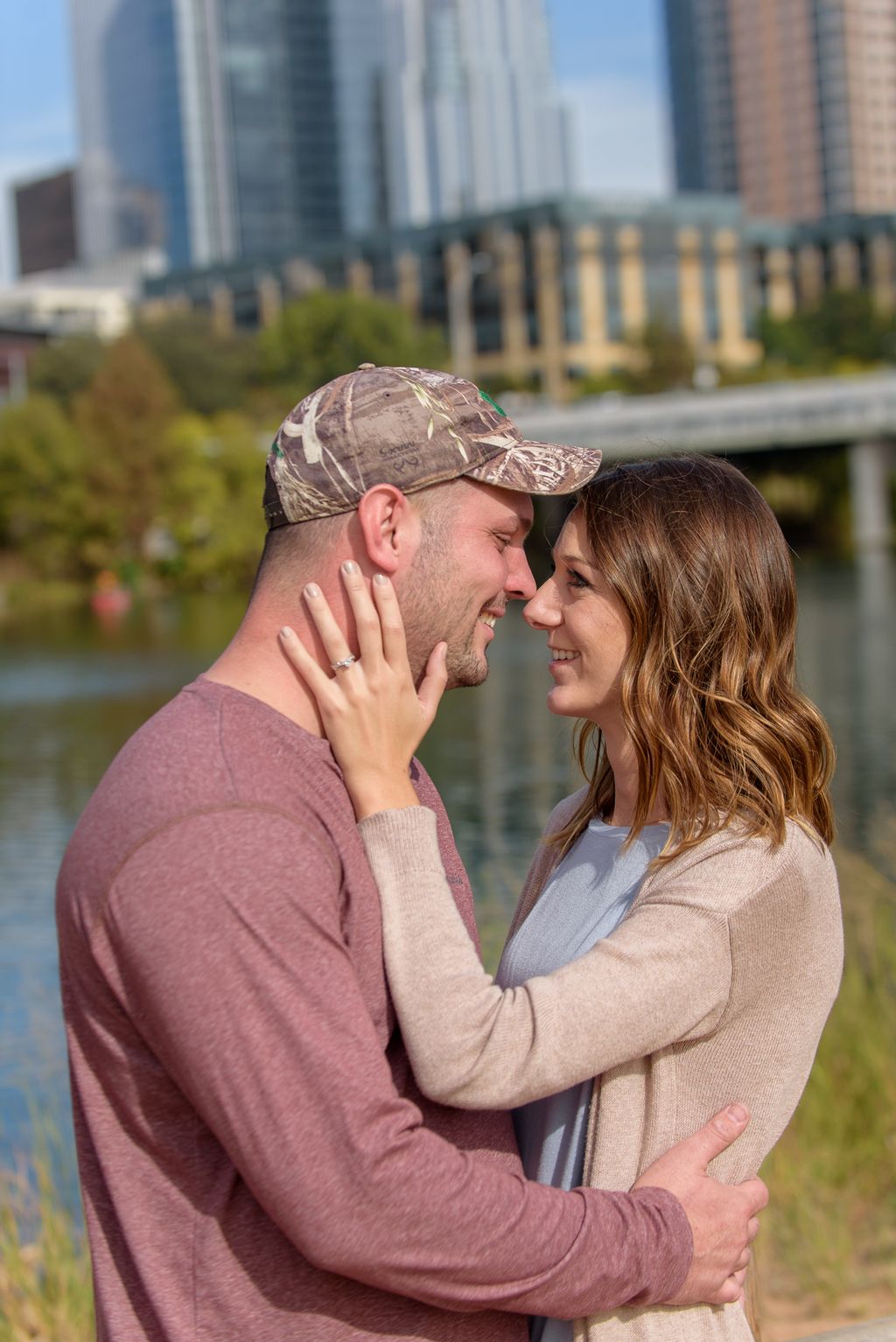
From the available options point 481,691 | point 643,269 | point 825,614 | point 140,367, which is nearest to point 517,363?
point 643,269

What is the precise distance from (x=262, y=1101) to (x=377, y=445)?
683 mm

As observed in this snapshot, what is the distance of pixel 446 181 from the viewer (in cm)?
15650

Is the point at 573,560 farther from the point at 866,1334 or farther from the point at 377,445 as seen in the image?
the point at 866,1334

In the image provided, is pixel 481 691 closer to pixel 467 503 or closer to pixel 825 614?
pixel 825 614

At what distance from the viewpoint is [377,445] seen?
1.76m

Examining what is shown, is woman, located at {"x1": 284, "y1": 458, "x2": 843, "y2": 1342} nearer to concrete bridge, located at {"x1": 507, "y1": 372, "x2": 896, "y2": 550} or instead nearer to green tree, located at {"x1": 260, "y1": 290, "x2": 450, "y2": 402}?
concrete bridge, located at {"x1": 507, "y1": 372, "x2": 896, "y2": 550}

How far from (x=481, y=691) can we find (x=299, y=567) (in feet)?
68.3

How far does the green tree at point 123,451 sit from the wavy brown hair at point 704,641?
159ft

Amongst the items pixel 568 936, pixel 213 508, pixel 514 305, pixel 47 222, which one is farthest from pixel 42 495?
pixel 47 222

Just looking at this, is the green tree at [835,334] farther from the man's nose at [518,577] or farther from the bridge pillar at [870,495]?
the man's nose at [518,577]

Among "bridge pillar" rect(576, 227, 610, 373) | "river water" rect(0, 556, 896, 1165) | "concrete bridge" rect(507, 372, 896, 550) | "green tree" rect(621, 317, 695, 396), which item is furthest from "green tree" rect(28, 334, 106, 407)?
"river water" rect(0, 556, 896, 1165)

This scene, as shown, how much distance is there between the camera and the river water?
785cm

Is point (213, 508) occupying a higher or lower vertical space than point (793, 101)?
lower

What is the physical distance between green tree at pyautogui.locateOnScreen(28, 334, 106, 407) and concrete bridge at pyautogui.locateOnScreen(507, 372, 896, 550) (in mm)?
24394
